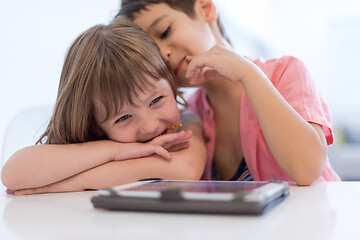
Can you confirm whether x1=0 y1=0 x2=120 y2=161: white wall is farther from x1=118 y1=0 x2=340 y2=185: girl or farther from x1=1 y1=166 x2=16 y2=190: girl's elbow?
x1=1 y1=166 x2=16 y2=190: girl's elbow

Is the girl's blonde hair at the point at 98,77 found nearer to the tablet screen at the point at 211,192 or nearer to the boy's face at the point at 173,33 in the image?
the boy's face at the point at 173,33

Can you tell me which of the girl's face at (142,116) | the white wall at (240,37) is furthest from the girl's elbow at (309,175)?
the white wall at (240,37)

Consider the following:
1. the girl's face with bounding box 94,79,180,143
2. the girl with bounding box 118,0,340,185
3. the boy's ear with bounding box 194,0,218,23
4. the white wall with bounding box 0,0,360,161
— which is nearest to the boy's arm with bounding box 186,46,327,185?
the girl with bounding box 118,0,340,185

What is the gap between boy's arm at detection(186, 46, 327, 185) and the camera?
719 millimetres

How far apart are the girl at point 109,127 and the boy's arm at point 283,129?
162 millimetres

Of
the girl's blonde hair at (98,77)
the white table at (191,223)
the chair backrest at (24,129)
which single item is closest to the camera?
the white table at (191,223)

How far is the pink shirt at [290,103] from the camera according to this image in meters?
0.82

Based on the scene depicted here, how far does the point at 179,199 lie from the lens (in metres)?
0.45

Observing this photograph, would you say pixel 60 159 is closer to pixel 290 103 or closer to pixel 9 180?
pixel 9 180

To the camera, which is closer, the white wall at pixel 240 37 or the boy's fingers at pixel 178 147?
the boy's fingers at pixel 178 147

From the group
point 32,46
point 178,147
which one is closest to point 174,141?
point 178,147

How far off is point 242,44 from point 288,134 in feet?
8.49

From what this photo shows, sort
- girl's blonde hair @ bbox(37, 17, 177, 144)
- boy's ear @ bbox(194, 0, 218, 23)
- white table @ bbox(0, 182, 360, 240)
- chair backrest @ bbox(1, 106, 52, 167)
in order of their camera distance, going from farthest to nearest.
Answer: boy's ear @ bbox(194, 0, 218, 23)
chair backrest @ bbox(1, 106, 52, 167)
girl's blonde hair @ bbox(37, 17, 177, 144)
white table @ bbox(0, 182, 360, 240)

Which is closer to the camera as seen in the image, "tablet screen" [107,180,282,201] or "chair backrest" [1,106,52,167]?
"tablet screen" [107,180,282,201]
